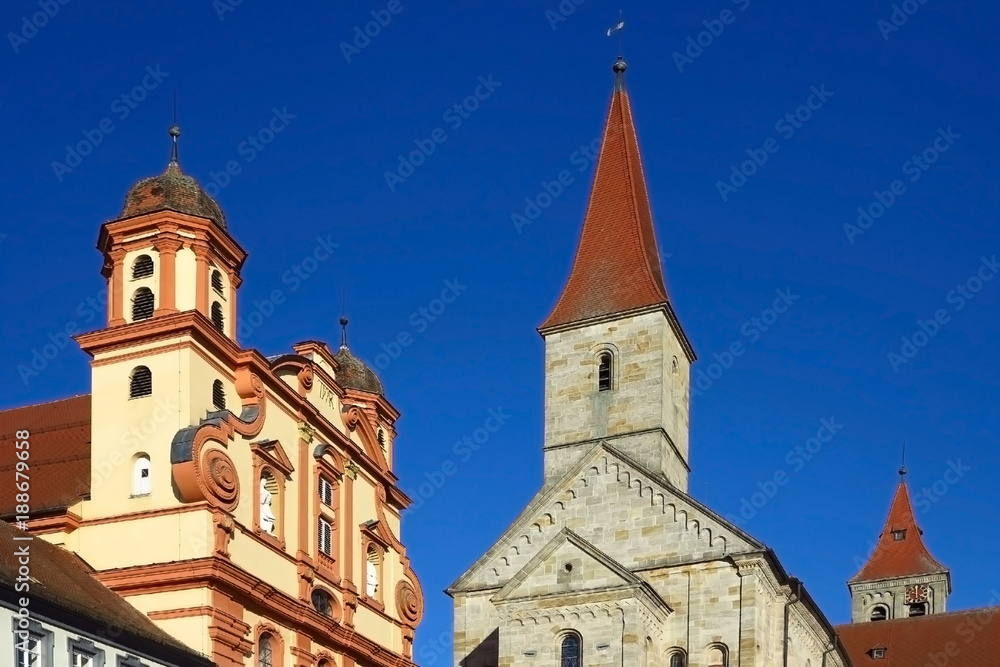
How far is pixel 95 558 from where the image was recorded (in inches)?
1265

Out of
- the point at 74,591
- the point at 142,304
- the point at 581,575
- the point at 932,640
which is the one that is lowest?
the point at 74,591

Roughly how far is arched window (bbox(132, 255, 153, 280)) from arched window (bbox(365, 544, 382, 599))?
9700 millimetres

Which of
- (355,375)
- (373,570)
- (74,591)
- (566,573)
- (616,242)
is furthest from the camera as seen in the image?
(616,242)

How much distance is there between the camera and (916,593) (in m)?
86.3

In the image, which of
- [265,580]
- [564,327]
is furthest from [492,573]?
[265,580]

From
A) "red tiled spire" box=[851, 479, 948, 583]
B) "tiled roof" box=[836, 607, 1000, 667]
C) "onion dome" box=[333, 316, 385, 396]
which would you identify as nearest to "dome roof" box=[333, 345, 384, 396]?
"onion dome" box=[333, 316, 385, 396]

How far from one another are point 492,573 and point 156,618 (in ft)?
52.7

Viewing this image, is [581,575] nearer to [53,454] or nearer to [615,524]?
[615,524]

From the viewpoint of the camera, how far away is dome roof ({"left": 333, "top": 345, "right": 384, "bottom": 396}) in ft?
138

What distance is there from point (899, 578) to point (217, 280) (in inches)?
2386

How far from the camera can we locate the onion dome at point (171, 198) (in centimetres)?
3447

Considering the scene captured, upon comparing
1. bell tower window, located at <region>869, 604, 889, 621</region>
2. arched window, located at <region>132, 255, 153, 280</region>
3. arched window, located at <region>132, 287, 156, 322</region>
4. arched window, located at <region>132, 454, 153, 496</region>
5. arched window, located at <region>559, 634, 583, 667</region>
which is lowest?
arched window, located at <region>559, 634, 583, 667</region>

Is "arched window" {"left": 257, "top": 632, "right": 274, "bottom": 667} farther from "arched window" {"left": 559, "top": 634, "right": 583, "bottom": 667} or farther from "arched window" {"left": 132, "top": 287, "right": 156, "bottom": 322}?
"arched window" {"left": 559, "top": 634, "right": 583, "bottom": 667}

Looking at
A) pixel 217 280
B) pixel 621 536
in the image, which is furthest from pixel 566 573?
pixel 217 280
